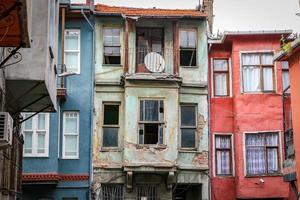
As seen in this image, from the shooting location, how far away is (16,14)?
8078 millimetres

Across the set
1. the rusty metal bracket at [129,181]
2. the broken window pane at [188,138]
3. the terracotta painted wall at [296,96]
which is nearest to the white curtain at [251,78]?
the broken window pane at [188,138]

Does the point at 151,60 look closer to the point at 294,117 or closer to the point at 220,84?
the point at 220,84

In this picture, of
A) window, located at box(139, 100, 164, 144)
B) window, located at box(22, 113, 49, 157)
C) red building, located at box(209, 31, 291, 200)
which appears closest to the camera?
window, located at box(22, 113, 49, 157)

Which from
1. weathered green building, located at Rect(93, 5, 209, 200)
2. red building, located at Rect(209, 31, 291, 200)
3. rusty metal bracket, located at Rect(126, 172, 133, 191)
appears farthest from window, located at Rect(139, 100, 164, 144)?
red building, located at Rect(209, 31, 291, 200)

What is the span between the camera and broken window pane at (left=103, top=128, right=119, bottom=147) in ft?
85.9

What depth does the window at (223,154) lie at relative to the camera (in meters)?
26.6

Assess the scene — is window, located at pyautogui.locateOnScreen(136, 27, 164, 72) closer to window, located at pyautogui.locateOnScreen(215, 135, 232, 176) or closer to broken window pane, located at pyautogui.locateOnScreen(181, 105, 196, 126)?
broken window pane, located at pyautogui.locateOnScreen(181, 105, 196, 126)

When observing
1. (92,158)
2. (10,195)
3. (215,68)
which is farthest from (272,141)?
(10,195)

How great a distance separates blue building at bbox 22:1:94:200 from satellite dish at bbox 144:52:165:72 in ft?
8.02

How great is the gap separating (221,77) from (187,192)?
17.7 feet

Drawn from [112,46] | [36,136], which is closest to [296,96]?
[112,46]

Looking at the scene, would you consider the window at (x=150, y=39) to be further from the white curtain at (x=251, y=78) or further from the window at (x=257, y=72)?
the white curtain at (x=251, y=78)

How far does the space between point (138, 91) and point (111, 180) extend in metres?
3.94

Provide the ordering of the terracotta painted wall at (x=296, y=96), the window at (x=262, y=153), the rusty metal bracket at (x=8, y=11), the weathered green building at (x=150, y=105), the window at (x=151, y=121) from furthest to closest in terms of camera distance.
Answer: the window at (x=151, y=121) < the window at (x=262, y=153) < the weathered green building at (x=150, y=105) < the terracotta painted wall at (x=296, y=96) < the rusty metal bracket at (x=8, y=11)
